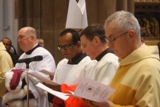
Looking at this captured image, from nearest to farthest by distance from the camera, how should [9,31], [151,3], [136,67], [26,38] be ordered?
[136,67] < [26,38] < [151,3] < [9,31]

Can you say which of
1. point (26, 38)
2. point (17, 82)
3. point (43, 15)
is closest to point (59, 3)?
point (43, 15)

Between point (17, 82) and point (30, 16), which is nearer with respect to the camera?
point (17, 82)

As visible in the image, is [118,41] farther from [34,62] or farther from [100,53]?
[34,62]

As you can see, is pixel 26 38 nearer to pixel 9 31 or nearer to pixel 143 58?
pixel 143 58

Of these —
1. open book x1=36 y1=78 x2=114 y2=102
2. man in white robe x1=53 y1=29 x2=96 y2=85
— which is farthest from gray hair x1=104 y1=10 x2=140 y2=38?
man in white robe x1=53 y1=29 x2=96 y2=85

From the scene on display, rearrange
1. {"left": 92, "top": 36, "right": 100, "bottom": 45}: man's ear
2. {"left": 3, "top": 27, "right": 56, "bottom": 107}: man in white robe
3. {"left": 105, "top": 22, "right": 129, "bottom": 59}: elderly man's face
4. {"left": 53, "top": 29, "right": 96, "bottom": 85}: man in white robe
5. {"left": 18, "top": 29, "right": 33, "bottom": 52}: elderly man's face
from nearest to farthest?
{"left": 105, "top": 22, "right": 129, "bottom": 59}: elderly man's face → {"left": 92, "top": 36, "right": 100, "bottom": 45}: man's ear → {"left": 53, "top": 29, "right": 96, "bottom": 85}: man in white robe → {"left": 3, "top": 27, "right": 56, "bottom": 107}: man in white robe → {"left": 18, "top": 29, "right": 33, "bottom": 52}: elderly man's face

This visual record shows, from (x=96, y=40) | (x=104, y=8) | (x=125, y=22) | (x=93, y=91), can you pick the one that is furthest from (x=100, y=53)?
(x=104, y=8)

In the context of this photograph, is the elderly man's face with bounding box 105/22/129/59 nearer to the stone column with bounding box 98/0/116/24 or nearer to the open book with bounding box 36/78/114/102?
the open book with bounding box 36/78/114/102

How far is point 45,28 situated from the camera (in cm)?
817

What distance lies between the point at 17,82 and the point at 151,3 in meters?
5.34

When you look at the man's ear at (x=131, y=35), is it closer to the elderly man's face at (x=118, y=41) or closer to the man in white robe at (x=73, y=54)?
the elderly man's face at (x=118, y=41)

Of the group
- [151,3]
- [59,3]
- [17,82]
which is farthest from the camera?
[151,3]

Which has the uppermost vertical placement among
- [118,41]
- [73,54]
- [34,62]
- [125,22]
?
[125,22]

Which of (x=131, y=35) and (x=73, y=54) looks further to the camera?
(x=73, y=54)
